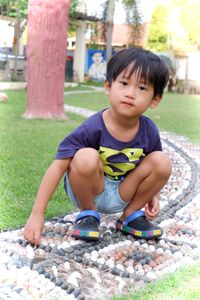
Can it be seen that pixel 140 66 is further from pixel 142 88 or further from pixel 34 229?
pixel 34 229

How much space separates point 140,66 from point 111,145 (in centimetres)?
37

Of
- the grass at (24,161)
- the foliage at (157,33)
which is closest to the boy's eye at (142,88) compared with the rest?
the grass at (24,161)

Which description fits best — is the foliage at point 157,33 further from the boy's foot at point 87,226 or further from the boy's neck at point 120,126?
the boy's foot at point 87,226

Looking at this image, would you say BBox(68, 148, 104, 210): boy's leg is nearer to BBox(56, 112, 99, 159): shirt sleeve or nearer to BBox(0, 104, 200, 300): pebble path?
BBox(56, 112, 99, 159): shirt sleeve

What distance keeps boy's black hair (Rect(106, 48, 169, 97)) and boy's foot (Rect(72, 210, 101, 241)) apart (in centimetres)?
60

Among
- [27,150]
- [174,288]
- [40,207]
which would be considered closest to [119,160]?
[40,207]

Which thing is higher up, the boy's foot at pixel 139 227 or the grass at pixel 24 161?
the boy's foot at pixel 139 227

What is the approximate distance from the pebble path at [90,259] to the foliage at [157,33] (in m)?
23.3

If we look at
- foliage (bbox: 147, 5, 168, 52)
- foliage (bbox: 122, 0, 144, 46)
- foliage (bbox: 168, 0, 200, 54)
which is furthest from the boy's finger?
foliage (bbox: 147, 5, 168, 52)

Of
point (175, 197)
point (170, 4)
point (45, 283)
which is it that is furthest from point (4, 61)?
point (45, 283)

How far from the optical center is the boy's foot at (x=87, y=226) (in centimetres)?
235

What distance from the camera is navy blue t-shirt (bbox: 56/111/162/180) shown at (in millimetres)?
2361

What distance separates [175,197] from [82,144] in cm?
117

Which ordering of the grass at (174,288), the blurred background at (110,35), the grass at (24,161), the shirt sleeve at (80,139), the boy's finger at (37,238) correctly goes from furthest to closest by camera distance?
the blurred background at (110,35), the grass at (24,161), the shirt sleeve at (80,139), the boy's finger at (37,238), the grass at (174,288)
